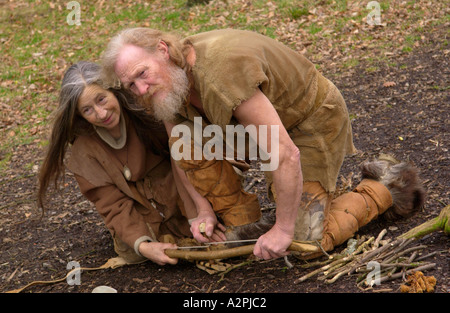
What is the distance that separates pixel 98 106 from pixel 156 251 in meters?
0.94

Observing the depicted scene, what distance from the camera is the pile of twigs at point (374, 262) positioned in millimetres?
2752

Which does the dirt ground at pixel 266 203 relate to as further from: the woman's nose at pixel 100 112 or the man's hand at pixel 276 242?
the woman's nose at pixel 100 112

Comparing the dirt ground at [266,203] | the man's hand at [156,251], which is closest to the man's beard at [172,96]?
the man's hand at [156,251]

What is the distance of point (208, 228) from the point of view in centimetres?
338

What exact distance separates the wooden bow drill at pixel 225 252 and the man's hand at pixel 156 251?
0.12 feet

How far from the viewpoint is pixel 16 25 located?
9.87 metres

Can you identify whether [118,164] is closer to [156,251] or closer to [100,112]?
[100,112]

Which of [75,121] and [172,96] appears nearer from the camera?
[172,96]

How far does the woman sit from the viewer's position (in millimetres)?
3301

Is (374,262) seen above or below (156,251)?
above

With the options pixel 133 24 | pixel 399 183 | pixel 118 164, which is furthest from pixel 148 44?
pixel 133 24

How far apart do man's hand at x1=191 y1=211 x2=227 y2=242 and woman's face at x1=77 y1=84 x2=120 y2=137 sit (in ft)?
2.60

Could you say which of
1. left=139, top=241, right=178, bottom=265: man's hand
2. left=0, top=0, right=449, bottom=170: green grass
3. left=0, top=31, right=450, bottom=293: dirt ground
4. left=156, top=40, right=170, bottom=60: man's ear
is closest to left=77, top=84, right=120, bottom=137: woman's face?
left=156, top=40, right=170, bottom=60: man's ear
